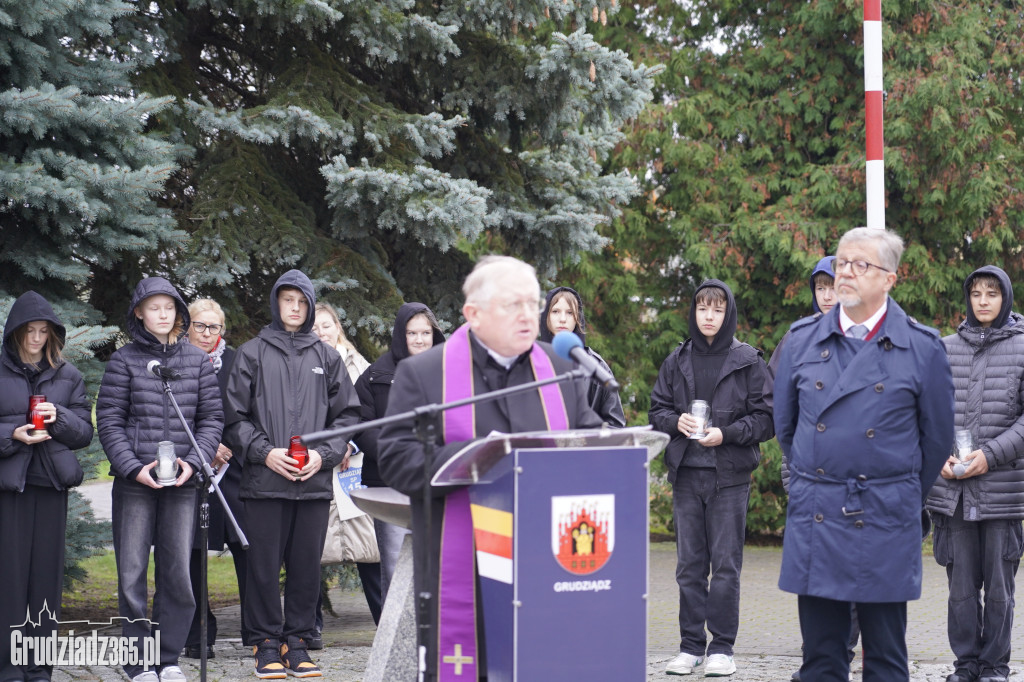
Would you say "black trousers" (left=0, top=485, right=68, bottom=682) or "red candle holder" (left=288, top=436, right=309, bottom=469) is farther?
"red candle holder" (left=288, top=436, right=309, bottom=469)

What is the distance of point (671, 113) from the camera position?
43.9 ft

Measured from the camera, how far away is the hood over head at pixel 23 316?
6383 mm

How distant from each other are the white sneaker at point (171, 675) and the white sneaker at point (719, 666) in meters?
3.06

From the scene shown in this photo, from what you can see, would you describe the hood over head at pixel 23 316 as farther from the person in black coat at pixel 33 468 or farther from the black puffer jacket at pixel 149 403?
the black puffer jacket at pixel 149 403

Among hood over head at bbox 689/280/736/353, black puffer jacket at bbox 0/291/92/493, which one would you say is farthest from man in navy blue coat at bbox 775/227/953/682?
black puffer jacket at bbox 0/291/92/493

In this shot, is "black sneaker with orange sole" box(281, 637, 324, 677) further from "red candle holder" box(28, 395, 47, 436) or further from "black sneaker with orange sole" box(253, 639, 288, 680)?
"red candle holder" box(28, 395, 47, 436)

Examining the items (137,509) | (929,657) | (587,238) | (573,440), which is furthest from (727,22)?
(573,440)

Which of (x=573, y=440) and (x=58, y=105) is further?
(x=58, y=105)

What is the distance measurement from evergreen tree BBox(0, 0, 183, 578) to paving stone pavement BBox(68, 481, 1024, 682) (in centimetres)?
139

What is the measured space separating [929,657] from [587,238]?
4.22m

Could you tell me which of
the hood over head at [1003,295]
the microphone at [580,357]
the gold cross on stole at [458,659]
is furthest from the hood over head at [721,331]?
the gold cross on stole at [458,659]

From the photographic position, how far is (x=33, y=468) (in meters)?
6.35

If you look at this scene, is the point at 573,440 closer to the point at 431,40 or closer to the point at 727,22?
the point at 431,40

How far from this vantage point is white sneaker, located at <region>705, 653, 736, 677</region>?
6.75 meters
